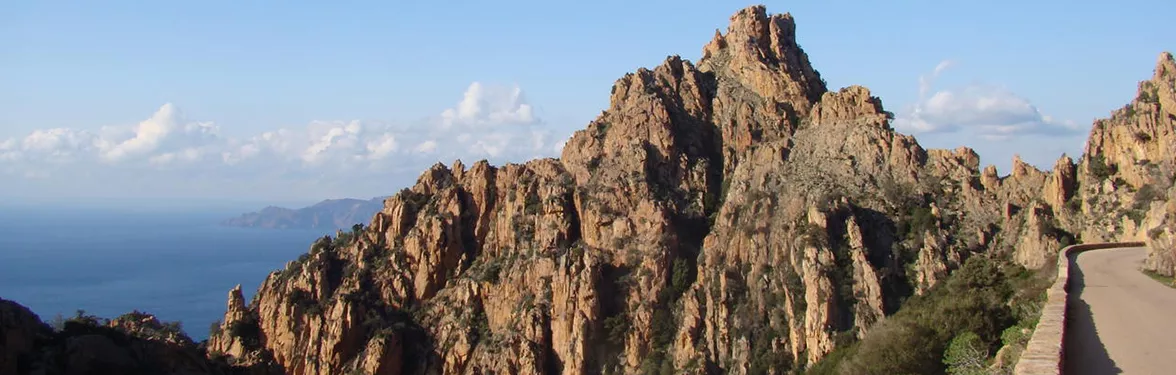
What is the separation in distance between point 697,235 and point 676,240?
2.70 m

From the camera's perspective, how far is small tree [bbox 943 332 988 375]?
18812 millimetres

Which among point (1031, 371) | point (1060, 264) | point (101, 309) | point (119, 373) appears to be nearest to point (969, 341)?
point (1031, 371)

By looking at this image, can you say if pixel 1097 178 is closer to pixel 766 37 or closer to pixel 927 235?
pixel 927 235

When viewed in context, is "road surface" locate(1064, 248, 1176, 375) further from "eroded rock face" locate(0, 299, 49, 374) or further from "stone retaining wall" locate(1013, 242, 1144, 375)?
"eroded rock face" locate(0, 299, 49, 374)

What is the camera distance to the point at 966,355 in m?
19.5

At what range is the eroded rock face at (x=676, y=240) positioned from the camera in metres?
58.1

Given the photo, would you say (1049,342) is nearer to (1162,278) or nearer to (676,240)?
A: (1162,278)

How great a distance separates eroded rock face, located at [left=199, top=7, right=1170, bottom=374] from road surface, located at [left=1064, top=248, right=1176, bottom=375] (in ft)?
94.2

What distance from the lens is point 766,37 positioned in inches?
3103

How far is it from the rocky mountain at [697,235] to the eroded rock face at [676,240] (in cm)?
16

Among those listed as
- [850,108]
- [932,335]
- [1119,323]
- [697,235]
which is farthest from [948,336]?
[850,108]

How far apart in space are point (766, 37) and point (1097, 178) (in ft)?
105

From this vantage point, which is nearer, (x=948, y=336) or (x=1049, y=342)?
(x=1049, y=342)

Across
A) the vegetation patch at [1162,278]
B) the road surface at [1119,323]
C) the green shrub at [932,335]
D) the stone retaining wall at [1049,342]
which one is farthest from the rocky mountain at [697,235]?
the stone retaining wall at [1049,342]
